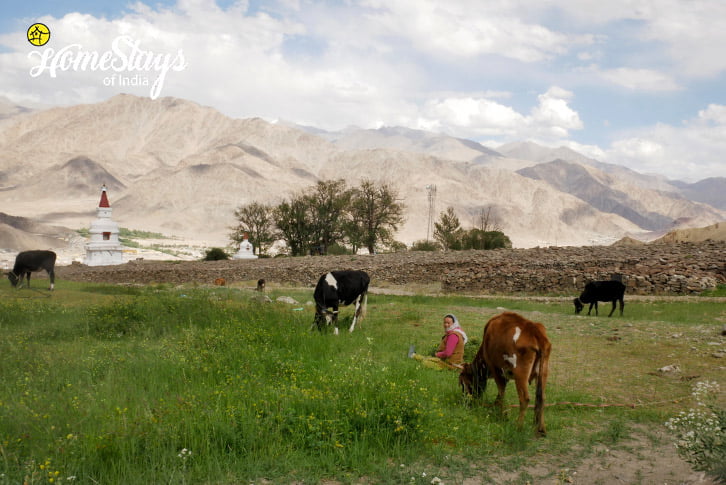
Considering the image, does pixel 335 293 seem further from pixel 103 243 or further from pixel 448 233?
pixel 448 233

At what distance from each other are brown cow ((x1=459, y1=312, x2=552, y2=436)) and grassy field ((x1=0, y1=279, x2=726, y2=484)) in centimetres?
42

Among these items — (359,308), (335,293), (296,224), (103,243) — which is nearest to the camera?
(335,293)

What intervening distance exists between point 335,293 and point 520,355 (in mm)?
6950

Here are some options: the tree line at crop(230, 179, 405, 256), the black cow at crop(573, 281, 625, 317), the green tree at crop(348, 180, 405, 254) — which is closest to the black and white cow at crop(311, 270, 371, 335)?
the black cow at crop(573, 281, 625, 317)

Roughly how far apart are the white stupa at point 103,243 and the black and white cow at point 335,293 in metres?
46.4

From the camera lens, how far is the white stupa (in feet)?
175

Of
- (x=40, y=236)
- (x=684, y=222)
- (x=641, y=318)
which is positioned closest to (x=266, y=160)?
(x=40, y=236)

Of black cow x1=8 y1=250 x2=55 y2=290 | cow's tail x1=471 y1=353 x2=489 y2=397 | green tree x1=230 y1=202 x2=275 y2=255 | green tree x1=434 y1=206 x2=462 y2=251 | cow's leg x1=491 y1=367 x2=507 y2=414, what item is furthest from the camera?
green tree x1=230 y1=202 x2=275 y2=255

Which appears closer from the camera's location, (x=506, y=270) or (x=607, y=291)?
(x=607, y=291)

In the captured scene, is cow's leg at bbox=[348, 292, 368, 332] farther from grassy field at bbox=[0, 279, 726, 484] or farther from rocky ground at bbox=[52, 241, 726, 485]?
rocky ground at bbox=[52, 241, 726, 485]

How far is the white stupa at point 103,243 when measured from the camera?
53.2 m

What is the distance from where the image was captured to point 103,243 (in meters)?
53.7

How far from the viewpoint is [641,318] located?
17969 millimetres

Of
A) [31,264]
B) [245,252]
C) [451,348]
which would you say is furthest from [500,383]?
[245,252]
